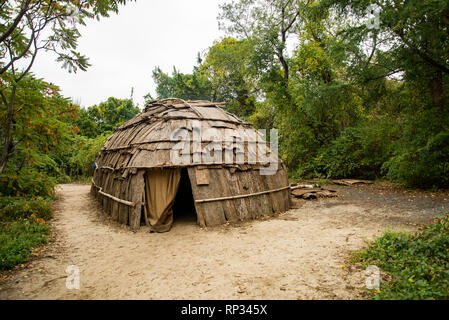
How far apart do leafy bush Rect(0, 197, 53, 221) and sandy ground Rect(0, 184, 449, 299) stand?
459 millimetres

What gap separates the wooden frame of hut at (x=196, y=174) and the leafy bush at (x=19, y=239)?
1927mm

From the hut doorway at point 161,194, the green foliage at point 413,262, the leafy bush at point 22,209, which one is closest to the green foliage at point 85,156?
the leafy bush at point 22,209

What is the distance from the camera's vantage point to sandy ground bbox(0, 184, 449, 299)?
361 cm

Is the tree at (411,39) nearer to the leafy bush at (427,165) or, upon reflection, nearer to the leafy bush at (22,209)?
the leafy bush at (427,165)

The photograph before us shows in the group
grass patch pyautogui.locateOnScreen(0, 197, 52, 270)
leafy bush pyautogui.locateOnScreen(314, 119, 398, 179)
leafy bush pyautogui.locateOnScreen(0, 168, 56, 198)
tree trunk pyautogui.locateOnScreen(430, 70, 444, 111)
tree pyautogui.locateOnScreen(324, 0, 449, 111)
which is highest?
tree pyautogui.locateOnScreen(324, 0, 449, 111)

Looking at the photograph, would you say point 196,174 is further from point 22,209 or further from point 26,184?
point 26,184

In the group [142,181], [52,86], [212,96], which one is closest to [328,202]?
[142,181]

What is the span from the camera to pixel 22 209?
7023 millimetres

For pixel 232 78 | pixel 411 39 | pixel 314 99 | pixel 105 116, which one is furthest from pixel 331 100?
pixel 105 116

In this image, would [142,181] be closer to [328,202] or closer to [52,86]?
[52,86]

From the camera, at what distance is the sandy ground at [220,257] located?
3.61 m

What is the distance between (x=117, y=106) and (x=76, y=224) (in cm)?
1831

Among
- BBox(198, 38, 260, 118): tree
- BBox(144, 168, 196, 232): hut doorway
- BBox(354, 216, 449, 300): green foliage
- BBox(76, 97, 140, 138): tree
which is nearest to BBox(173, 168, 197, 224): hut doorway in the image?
BBox(144, 168, 196, 232): hut doorway

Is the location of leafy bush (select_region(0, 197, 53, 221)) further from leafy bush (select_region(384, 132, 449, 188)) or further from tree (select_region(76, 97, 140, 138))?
tree (select_region(76, 97, 140, 138))
